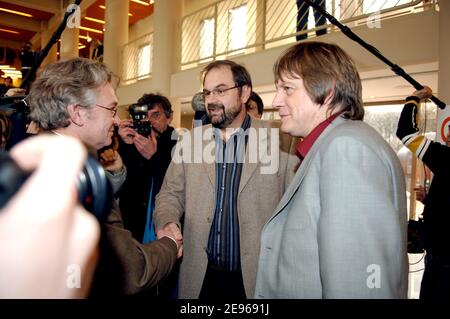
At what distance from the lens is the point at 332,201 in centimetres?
90

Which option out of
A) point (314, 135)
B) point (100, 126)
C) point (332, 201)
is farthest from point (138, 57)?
point (332, 201)

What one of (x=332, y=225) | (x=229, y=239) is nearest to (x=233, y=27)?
(x=229, y=239)

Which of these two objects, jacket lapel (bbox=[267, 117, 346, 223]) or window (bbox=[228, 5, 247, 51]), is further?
window (bbox=[228, 5, 247, 51])

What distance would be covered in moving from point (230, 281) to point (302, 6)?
3846 millimetres

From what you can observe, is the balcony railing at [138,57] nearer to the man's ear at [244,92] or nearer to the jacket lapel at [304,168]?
the man's ear at [244,92]

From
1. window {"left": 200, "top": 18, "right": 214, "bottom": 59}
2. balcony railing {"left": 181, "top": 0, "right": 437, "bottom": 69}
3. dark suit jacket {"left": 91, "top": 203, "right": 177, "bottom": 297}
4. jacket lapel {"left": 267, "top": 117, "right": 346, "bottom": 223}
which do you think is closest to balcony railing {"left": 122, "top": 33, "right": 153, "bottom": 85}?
balcony railing {"left": 181, "top": 0, "right": 437, "bottom": 69}

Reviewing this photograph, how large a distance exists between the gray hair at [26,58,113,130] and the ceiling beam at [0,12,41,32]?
1136cm

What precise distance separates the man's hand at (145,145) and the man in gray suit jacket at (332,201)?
140 cm

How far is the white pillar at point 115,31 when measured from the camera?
8000 mm

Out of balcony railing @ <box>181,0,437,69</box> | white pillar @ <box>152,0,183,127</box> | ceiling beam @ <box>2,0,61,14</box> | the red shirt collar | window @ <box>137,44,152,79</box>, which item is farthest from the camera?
window @ <box>137,44,152,79</box>

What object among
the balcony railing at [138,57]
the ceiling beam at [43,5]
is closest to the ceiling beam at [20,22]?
the ceiling beam at [43,5]

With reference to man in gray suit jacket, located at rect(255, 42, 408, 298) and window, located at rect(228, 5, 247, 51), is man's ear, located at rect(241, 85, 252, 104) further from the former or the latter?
window, located at rect(228, 5, 247, 51)

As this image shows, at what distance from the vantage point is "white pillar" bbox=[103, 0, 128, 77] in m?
8.00

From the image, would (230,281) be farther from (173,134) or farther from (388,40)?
(388,40)
